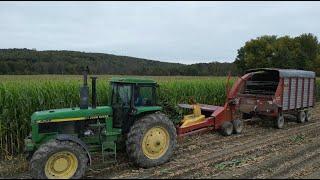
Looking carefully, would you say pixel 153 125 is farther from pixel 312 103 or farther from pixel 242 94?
pixel 312 103

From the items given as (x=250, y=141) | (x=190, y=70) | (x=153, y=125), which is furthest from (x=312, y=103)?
(x=190, y=70)

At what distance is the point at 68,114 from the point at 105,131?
3.02 ft

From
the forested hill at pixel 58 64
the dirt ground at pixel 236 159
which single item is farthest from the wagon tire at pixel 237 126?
the forested hill at pixel 58 64

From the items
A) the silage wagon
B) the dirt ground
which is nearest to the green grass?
the dirt ground

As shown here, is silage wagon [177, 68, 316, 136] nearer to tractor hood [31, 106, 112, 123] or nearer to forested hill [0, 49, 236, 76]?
forested hill [0, 49, 236, 76]

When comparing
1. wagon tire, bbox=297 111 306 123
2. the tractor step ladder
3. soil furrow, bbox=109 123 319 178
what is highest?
the tractor step ladder

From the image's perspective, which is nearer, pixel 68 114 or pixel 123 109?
pixel 68 114

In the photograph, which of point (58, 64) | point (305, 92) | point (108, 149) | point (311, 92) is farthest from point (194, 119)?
point (58, 64)

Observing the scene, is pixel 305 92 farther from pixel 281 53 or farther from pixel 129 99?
pixel 281 53

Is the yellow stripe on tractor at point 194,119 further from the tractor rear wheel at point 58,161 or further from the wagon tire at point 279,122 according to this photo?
the tractor rear wheel at point 58,161

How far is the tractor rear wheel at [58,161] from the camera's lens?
7.70m

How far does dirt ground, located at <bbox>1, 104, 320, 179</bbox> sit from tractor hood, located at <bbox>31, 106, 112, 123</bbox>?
1.12 metres

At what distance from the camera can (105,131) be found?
30.4 feet

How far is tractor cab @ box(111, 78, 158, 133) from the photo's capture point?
9.42 meters
